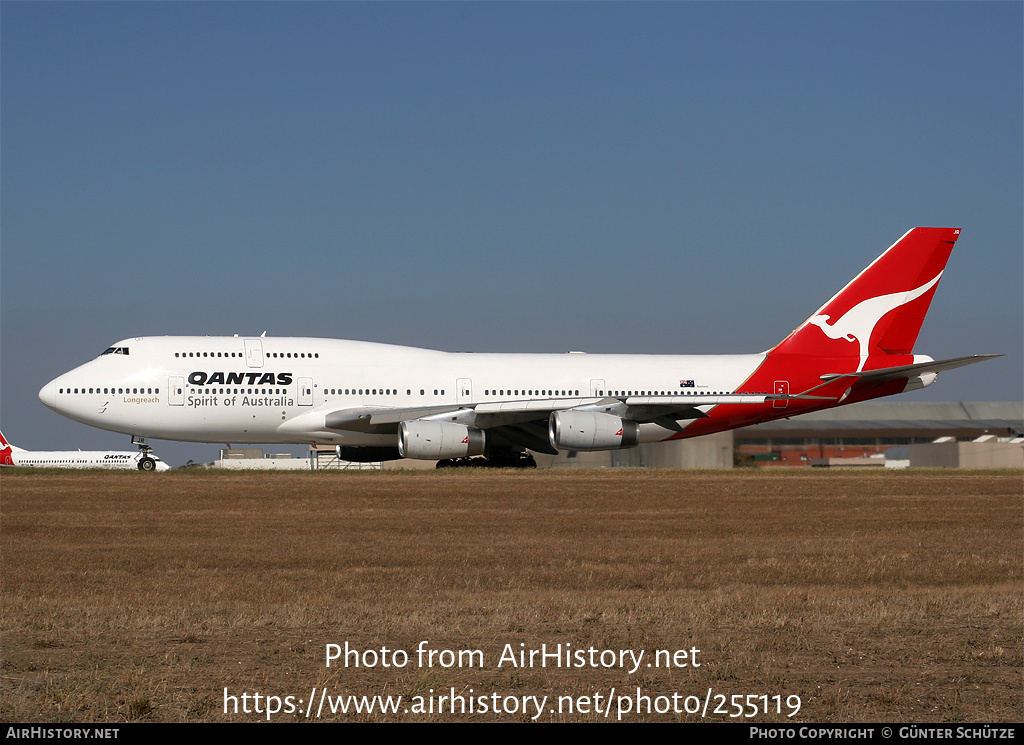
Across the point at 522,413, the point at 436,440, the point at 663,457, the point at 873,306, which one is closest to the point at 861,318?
the point at 873,306

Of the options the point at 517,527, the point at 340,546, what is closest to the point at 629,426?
the point at 517,527

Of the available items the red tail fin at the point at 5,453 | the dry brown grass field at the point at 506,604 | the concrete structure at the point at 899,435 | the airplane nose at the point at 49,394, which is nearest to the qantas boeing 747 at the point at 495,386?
the airplane nose at the point at 49,394

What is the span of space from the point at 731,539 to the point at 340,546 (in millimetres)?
5616

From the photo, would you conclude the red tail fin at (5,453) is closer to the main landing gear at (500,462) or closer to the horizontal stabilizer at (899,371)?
the main landing gear at (500,462)

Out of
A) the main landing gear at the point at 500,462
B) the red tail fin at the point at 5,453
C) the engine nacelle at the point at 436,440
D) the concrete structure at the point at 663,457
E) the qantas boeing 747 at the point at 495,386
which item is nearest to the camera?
the engine nacelle at the point at 436,440

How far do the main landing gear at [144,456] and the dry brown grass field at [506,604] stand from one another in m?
9.47

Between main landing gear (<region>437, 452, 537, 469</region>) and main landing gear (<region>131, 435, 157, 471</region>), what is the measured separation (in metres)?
8.37

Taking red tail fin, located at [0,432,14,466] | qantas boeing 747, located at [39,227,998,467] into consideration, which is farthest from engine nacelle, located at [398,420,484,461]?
red tail fin, located at [0,432,14,466]

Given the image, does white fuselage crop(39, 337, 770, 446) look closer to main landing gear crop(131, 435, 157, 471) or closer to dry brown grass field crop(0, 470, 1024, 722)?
main landing gear crop(131, 435, 157, 471)

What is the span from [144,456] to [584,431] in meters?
12.8

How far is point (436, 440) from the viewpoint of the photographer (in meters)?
31.3

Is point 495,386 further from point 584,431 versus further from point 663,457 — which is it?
point 663,457

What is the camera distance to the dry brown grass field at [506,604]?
7.21 metres

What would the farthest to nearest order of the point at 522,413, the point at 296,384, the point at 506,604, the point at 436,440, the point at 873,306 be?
the point at 873,306
the point at 296,384
the point at 522,413
the point at 436,440
the point at 506,604
